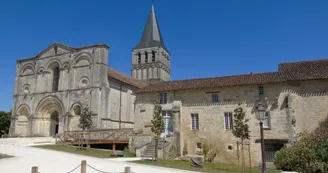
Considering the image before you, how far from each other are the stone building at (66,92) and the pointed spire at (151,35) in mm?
19089

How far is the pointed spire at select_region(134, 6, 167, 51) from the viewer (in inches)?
2109

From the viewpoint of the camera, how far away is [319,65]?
2189cm

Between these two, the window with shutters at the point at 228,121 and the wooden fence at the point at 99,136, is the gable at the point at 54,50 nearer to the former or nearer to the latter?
the wooden fence at the point at 99,136

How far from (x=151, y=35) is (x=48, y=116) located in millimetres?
27600

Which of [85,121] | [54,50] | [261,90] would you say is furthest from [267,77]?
[54,50]

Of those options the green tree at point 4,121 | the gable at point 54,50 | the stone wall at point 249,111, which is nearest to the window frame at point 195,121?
the stone wall at point 249,111

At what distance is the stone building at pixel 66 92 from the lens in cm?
3012

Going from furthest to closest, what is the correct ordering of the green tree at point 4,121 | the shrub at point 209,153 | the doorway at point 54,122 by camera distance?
the green tree at point 4,121
the doorway at point 54,122
the shrub at point 209,153

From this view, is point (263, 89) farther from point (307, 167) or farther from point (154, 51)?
point (154, 51)

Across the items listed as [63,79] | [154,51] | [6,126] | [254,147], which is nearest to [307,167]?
[254,147]

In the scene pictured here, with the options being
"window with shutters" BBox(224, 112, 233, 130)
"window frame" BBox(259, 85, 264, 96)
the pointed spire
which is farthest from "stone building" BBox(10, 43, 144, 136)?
the pointed spire

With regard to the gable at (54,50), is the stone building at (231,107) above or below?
below

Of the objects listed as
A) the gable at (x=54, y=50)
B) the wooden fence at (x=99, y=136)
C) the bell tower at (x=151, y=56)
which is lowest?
the wooden fence at (x=99, y=136)

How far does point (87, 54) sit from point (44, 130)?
10922 mm
